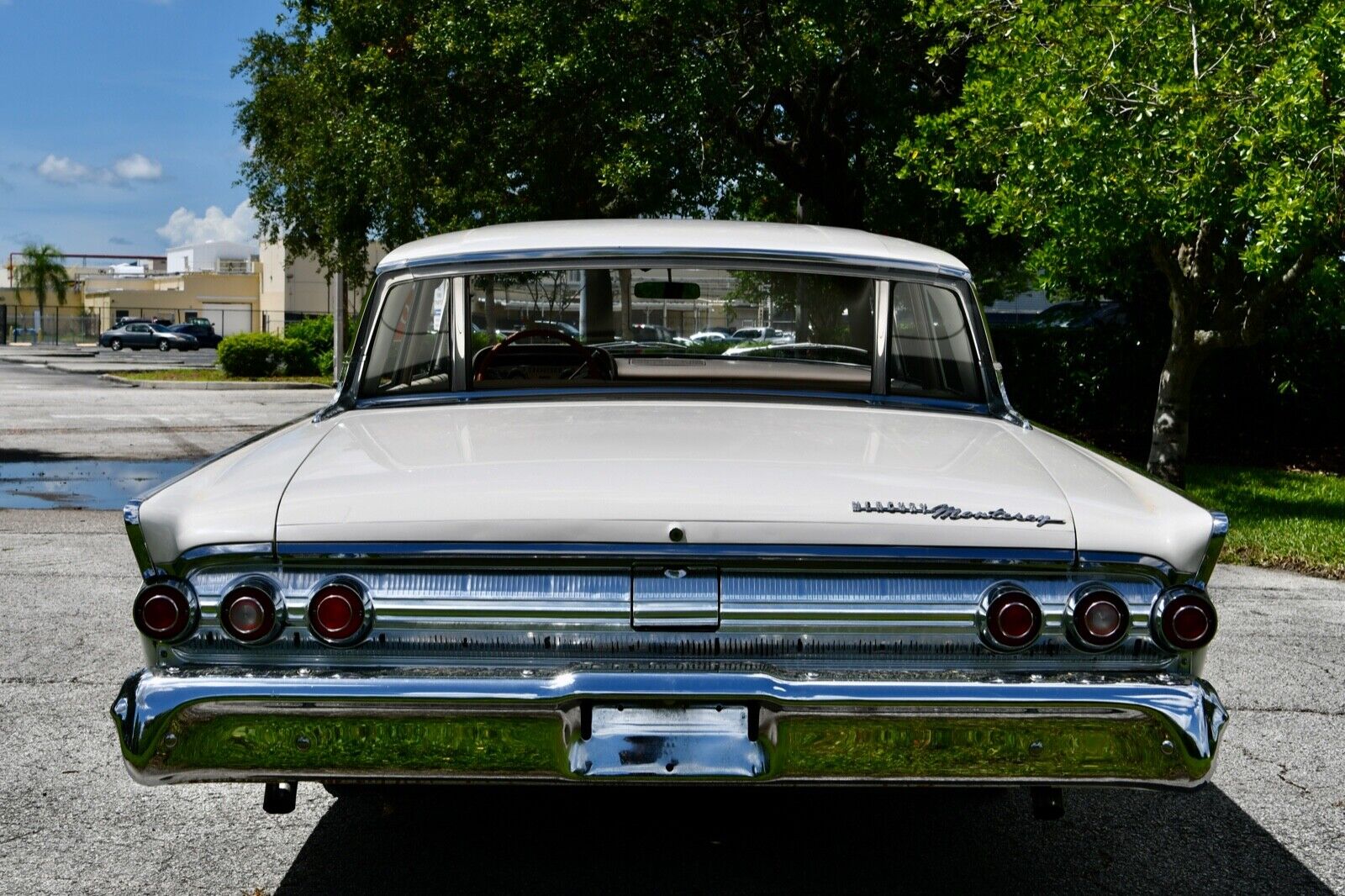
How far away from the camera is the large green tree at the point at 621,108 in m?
15.2

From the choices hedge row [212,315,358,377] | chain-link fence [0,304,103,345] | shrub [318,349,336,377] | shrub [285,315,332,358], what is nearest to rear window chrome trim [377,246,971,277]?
hedge row [212,315,358,377]

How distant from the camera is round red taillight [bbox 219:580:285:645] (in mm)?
2932

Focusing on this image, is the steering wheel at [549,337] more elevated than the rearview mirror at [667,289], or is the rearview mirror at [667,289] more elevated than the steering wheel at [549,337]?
the rearview mirror at [667,289]

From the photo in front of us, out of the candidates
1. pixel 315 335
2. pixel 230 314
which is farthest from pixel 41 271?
pixel 315 335

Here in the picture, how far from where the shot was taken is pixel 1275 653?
21.7 feet

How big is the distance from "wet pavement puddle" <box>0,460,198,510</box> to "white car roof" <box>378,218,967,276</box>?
746 cm

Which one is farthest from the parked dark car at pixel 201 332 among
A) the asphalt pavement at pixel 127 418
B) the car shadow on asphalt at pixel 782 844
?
the car shadow on asphalt at pixel 782 844

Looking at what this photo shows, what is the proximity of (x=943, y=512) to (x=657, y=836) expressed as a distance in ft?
5.27

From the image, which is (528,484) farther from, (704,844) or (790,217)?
(790,217)

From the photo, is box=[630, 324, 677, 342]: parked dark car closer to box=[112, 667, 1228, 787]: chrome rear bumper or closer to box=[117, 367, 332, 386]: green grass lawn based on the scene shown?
box=[112, 667, 1228, 787]: chrome rear bumper

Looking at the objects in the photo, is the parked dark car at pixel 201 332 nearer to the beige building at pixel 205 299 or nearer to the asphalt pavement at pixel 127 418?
the beige building at pixel 205 299

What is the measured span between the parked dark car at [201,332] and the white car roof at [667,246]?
215 ft

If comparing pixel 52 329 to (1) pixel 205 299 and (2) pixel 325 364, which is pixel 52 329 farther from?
(2) pixel 325 364

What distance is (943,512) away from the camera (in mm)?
2914
